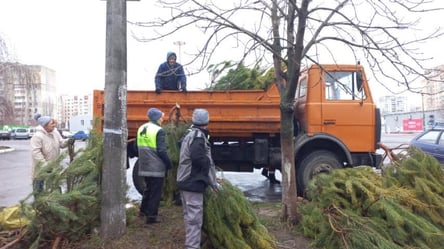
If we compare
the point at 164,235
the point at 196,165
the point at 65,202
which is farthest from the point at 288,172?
the point at 65,202

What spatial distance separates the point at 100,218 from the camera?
15.0ft

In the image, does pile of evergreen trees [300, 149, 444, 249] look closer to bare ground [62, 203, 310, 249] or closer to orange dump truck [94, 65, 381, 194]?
bare ground [62, 203, 310, 249]

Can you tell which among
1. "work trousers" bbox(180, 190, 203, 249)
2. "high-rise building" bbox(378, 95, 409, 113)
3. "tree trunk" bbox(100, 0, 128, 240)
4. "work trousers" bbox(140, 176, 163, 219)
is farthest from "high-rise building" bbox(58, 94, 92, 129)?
"work trousers" bbox(180, 190, 203, 249)

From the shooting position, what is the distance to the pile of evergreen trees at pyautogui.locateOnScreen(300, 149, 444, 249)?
175 inches

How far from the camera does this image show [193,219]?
14.1 feet

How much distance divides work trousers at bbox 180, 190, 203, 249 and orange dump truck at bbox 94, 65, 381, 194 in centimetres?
318

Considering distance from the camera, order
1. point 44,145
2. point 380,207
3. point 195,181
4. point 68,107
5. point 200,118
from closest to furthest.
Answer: point 195,181 < point 200,118 < point 380,207 < point 44,145 < point 68,107

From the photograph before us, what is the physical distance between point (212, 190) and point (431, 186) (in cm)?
289

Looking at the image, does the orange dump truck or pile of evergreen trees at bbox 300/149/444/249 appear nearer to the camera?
pile of evergreen trees at bbox 300/149/444/249

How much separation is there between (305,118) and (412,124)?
6160 centimetres

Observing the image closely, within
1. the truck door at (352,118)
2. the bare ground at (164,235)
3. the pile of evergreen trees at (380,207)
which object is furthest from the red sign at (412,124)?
the bare ground at (164,235)

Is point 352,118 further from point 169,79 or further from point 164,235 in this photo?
point 164,235

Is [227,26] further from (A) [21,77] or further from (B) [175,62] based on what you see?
(A) [21,77]

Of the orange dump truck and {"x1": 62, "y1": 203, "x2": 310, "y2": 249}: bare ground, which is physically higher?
the orange dump truck
